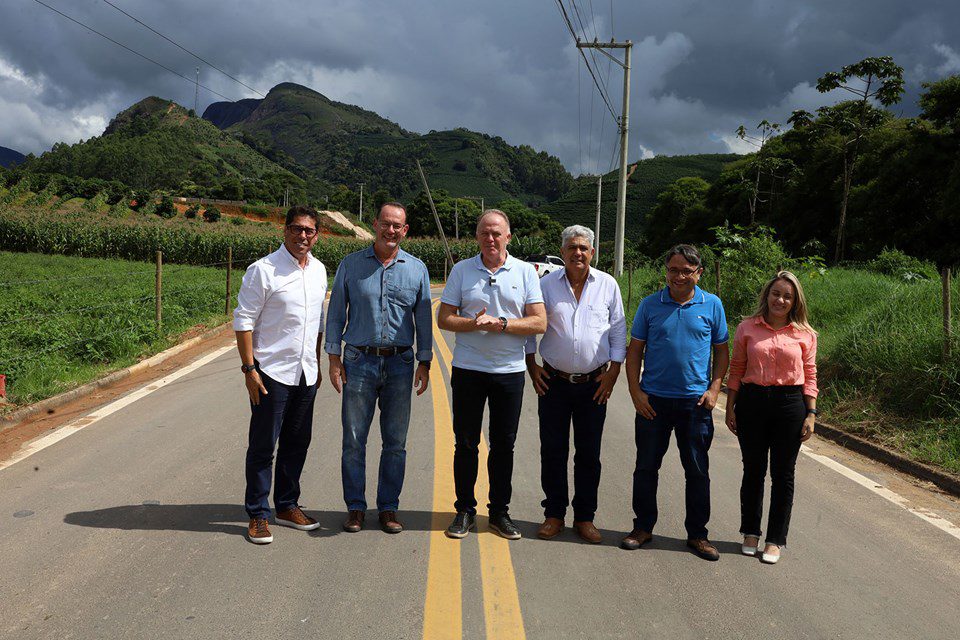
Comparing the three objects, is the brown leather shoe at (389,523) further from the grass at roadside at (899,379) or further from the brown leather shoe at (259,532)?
the grass at roadside at (899,379)

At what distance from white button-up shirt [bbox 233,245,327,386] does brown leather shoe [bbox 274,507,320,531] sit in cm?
80

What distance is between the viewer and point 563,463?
4.32 meters

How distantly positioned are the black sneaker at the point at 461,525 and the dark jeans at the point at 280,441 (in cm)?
101

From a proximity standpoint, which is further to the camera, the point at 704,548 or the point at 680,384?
the point at 680,384

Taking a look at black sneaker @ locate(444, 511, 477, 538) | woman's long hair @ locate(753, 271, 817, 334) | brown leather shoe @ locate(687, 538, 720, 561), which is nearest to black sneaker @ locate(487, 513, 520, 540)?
black sneaker @ locate(444, 511, 477, 538)

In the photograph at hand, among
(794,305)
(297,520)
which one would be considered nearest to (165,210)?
(297,520)

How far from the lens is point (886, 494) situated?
5340mm

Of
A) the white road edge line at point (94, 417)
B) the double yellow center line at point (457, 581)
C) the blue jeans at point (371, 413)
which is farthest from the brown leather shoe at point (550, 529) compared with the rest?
the white road edge line at point (94, 417)

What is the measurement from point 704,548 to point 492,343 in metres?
1.68

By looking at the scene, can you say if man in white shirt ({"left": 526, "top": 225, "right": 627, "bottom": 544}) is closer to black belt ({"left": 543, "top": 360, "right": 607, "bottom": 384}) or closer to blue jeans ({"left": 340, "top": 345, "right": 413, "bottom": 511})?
black belt ({"left": 543, "top": 360, "right": 607, "bottom": 384})

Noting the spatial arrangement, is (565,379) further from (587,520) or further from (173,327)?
(173,327)

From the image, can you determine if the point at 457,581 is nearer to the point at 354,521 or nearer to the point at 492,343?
the point at 354,521

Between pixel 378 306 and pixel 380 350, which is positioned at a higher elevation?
pixel 378 306

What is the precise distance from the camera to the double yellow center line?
3109mm
